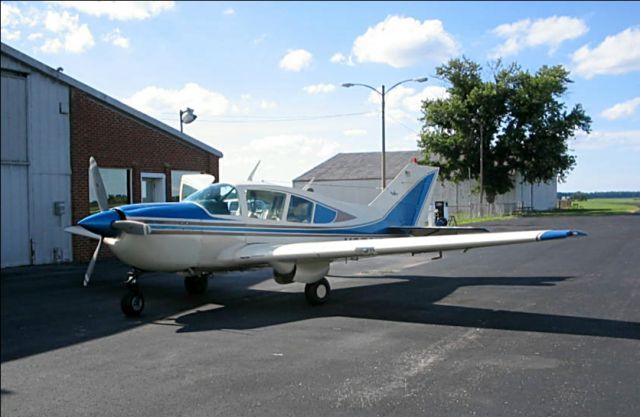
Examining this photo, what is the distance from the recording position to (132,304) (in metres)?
8.87

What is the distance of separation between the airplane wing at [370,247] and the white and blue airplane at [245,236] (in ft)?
0.05

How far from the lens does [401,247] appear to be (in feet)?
29.9

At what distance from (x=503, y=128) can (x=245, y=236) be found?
49787mm

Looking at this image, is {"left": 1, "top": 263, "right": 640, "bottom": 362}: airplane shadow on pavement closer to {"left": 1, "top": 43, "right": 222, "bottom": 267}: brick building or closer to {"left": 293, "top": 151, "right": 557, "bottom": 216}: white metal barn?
{"left": 1, "top": 43, "right": 222, "bottom": 267}: brick building

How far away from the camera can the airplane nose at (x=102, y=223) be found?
835cm

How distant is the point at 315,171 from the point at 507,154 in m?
27.1

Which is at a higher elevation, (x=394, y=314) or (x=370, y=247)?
(x=370, y=247)

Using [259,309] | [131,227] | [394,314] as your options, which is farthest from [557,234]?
[131,227]

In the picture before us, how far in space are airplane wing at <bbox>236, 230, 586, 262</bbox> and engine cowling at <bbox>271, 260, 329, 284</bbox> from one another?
248 mm

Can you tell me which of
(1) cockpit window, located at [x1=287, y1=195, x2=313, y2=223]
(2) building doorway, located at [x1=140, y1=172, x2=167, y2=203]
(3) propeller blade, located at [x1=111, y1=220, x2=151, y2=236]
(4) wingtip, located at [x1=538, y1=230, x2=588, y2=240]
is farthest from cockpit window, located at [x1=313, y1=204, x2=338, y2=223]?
(2) building doorway, located at [x1=140, y1=172, x2=167, y2=203]

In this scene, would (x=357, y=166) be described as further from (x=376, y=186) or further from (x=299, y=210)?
(x=299, y=210)

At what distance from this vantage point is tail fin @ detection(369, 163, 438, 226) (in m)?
13.5

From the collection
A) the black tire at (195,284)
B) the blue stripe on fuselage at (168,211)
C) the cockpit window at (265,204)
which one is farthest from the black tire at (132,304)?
the cockpit window at (265,204)

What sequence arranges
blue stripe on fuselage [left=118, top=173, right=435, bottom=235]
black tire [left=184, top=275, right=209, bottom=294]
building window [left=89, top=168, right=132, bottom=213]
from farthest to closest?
building window [left=89, top=168, right=132, bottom=213]
black tire [left=184, top=275, right=209, bottom=294]
blue stripe on fuselage [left=118, top=173, right=435, bottom=235]
